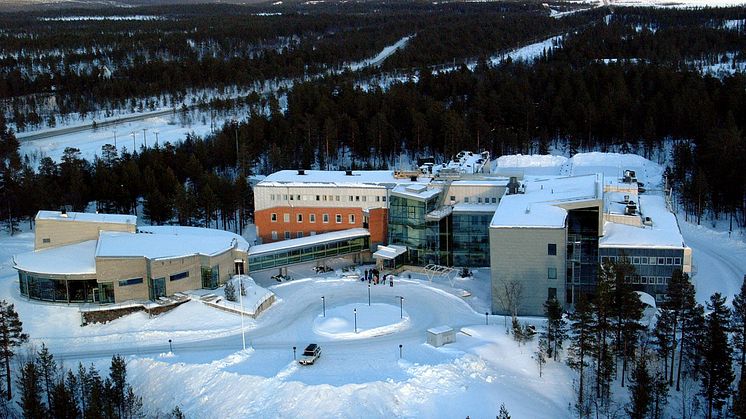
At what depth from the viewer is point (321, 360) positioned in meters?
29.4

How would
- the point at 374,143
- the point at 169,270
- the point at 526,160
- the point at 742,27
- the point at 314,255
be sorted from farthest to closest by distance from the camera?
the point at 742,27, the point at 374,143, the point at 526,160, the point at 314,255, the point at 169,270

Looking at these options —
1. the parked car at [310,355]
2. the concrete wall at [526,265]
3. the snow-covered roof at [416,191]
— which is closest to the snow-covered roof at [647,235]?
the concrete wall at [526,265]

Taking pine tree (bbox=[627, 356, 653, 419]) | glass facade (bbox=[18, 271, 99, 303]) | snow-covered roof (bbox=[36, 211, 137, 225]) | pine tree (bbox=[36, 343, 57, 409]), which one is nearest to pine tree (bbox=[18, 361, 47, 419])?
pine tree (bbox=[36, 343, 57, 409])

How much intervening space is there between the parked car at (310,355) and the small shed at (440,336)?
427 cm

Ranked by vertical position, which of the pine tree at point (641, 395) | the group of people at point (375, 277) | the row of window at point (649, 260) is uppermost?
the row of window at point (649, 260)

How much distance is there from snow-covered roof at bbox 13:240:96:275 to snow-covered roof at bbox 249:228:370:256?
7.75 m

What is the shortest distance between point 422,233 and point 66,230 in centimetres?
1734

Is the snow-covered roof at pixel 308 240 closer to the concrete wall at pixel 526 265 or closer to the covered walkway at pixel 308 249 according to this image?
the covered walkway at pixel 308 249

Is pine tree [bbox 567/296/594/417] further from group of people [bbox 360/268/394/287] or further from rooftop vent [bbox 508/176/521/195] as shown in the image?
rooftop vent [bbox 508/176/521/195]

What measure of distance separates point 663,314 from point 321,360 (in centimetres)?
1234

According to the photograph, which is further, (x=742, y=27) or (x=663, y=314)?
(x=742, y=27)

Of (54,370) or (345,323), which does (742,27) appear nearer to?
(345,323)

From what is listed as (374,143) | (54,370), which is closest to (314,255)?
(54,370)

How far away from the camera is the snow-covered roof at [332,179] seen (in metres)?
43.9
